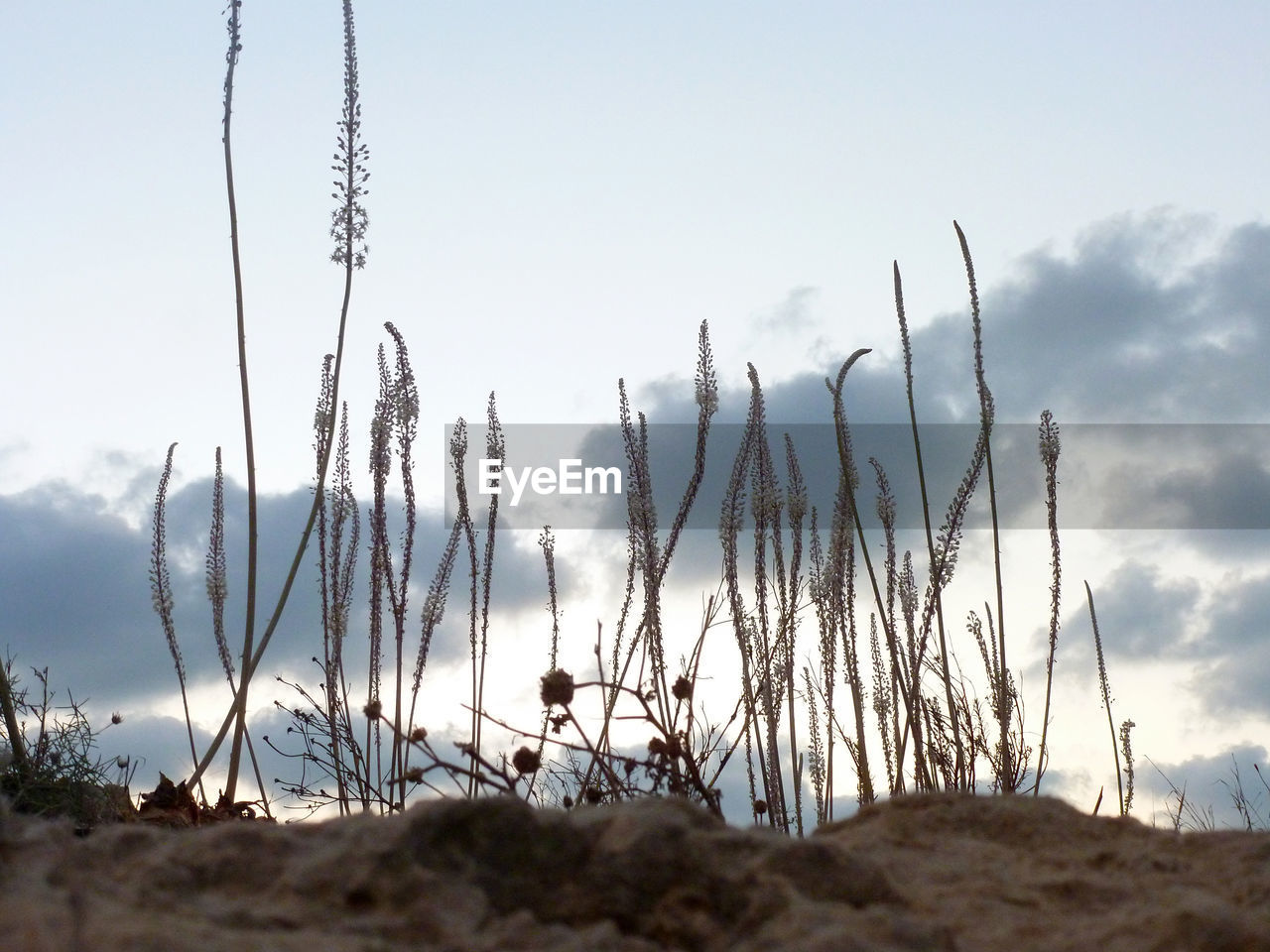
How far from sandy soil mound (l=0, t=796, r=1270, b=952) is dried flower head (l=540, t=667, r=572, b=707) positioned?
0.74 m

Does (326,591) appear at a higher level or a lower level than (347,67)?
lower

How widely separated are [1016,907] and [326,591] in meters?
3.34

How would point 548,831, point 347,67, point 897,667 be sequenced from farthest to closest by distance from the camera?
point 347,67 → point 897,667 → point 548,831

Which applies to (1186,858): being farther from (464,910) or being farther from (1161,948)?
(464,910)

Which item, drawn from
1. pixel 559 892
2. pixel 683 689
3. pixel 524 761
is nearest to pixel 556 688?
pixel 524 761

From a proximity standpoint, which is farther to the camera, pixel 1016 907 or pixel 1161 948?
pixel 1016 907

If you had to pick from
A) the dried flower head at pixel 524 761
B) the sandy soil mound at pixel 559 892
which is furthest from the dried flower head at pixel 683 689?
the sandy soil mound at pixel 559 892

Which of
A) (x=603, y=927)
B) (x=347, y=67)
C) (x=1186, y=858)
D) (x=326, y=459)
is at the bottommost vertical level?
(x=1186, y=858)

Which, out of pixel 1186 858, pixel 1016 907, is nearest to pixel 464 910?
pixel 1016 907

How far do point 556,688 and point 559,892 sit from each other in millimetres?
921

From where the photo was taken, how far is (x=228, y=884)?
1100mm

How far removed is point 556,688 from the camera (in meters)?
2.05

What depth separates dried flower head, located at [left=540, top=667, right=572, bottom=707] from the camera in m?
2.05

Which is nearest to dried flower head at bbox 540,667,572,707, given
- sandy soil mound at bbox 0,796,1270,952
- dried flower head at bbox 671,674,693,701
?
dried flower head at bbox 671,674,693,701
